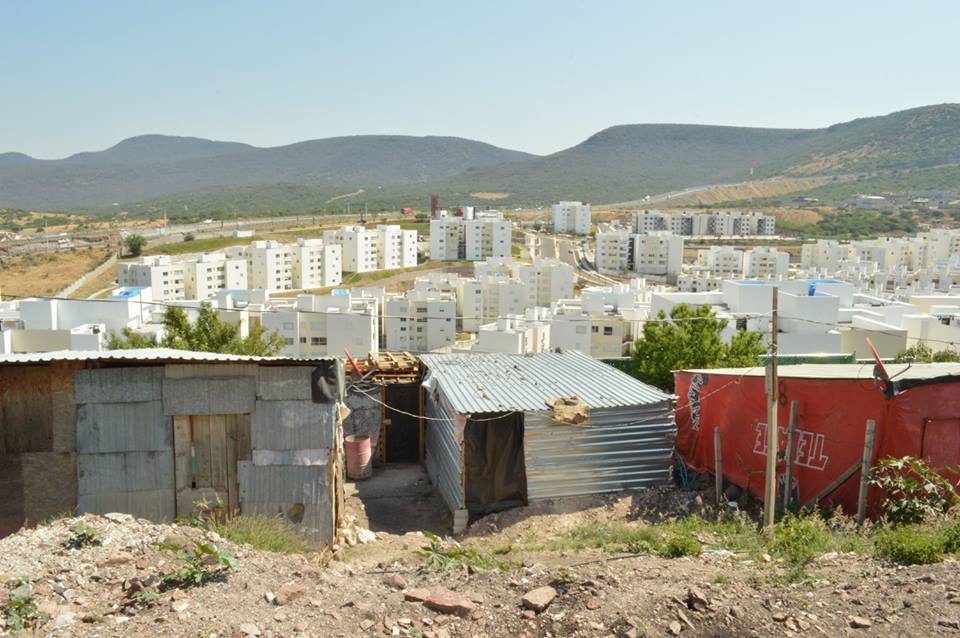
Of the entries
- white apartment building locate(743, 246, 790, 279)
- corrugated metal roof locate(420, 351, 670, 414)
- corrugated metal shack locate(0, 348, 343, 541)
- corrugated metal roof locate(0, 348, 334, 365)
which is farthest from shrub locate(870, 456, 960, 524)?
white apartment building locate(743, 246, 790, 279)

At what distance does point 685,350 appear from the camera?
16.4 m

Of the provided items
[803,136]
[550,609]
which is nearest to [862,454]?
[550,609]

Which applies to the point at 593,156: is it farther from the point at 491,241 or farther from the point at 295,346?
the point at 295,346

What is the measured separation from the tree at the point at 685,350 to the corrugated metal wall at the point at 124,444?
1154 centimetres

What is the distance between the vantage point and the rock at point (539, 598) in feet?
13.4

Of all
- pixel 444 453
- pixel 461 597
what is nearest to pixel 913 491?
pixel 461 597

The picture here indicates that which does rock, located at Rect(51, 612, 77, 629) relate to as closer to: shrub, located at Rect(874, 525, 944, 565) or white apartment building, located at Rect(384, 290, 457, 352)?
shrub, located at Rect(874, 525, 944, 565)

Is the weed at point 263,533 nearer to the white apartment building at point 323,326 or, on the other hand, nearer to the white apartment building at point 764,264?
the white apartment building at point 323,326

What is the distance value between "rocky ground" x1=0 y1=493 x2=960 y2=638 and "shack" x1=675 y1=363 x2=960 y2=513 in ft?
6.98

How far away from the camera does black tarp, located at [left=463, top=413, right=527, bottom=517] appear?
7949 mm

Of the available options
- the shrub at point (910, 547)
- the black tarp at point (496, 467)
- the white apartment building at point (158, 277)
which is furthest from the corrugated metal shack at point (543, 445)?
the white apartment building at point (158, 277)

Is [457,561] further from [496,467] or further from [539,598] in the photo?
[496,467]

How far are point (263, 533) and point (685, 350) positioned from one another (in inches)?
483

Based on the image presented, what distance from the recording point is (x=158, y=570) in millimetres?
4379
